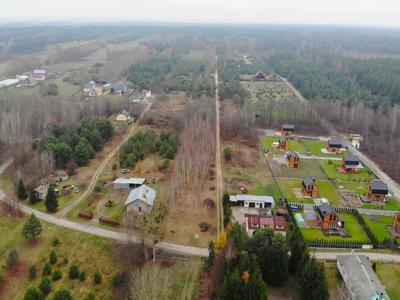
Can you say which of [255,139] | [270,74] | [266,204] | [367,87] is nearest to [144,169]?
[266,204]

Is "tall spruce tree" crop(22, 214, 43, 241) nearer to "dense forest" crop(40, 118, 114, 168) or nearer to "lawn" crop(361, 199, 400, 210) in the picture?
"dense forest" crop(40, 118, 114, 168)

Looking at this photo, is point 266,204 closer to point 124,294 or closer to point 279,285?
point 279,285

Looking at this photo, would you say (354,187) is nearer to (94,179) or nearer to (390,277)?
(390,277)

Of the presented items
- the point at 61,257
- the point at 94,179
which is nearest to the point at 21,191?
the point at 94,179

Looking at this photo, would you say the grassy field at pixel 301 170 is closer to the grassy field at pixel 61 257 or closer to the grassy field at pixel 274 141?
the grassy field at pixel 274 141

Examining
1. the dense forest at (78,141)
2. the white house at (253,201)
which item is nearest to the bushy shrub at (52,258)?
the white house at (253,201)
